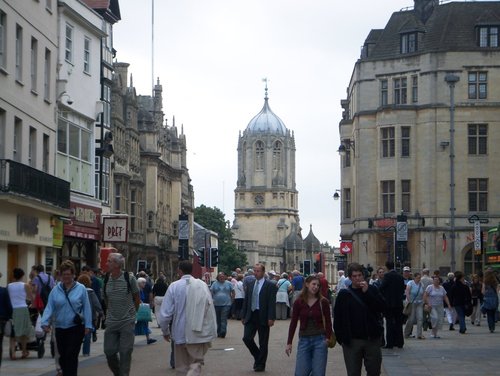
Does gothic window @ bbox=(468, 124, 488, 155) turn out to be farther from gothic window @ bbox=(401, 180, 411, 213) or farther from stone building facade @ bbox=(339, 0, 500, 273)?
gothic window @ bbox=(401, 180, 411, 213)

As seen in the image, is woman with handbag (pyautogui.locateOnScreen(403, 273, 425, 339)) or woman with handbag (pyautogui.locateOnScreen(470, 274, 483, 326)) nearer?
woman with handbag (pyautogui.locateOnScreen(403, 273, 425, 339))

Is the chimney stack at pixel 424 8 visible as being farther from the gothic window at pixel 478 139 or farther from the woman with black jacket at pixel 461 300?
the woman with black jacket at pixel 461 300

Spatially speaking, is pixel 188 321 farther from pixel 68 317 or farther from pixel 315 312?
pixel 68 317

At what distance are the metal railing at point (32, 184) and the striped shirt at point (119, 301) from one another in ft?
43.5

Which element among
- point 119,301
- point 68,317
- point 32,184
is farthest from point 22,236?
point 68,317

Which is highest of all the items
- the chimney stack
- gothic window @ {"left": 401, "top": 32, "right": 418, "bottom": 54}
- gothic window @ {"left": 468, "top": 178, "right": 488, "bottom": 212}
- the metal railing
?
the chimney stack

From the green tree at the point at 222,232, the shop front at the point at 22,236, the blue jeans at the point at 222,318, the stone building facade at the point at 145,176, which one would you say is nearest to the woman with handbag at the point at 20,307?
the shop front at the point at 22,236

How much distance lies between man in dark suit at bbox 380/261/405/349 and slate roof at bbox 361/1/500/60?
139 feet

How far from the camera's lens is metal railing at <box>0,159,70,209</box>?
98.2 ft

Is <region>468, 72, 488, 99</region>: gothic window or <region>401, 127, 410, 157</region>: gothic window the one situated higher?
<region>468, 72, 488, 99</region>: gothic window

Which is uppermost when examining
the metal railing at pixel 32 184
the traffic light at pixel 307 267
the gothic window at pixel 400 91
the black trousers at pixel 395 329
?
the gothic window at pixel 400 91

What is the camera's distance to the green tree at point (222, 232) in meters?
166

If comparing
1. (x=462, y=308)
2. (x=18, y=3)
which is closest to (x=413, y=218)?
(x=462, y=308)

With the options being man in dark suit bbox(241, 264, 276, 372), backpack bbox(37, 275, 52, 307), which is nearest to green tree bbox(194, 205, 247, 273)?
backpack bbox(37, 275, 52, 307)
